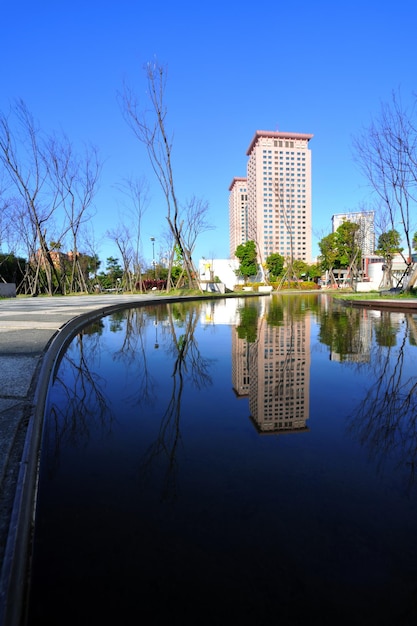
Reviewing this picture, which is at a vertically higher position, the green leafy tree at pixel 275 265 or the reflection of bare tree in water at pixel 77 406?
the green leafy tree at pixel 275 265

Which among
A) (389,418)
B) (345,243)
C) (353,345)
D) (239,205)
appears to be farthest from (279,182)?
(389,418)

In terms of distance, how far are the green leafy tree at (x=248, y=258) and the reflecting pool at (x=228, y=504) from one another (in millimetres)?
60269

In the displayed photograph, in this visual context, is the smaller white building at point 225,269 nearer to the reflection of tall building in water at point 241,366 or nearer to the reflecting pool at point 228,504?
the reflection of tall building in water at point 241,366

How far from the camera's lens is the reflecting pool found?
42.2 inches

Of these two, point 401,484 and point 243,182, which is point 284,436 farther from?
point 243,182

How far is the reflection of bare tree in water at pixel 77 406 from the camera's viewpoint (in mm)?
2227

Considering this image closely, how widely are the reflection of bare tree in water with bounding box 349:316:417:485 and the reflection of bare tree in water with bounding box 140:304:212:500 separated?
101 cm

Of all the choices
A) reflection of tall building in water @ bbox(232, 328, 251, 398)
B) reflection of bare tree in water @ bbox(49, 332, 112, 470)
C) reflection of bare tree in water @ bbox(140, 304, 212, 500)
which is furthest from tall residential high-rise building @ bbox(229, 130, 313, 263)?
reflection of bare tree in water @ bbox(49, 332, 112, 470)

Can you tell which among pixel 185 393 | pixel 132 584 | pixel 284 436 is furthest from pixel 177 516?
pixel 185 393

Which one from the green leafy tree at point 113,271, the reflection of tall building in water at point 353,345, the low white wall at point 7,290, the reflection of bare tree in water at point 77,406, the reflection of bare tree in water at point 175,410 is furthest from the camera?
the green leafy tree at point 113,271

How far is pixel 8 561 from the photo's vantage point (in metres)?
1.08

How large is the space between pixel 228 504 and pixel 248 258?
62366mm

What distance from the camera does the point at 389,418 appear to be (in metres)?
2.42

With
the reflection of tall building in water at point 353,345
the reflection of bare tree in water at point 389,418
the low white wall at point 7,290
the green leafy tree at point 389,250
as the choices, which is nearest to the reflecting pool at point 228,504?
the reflection of bare tree in water at point 389,418
